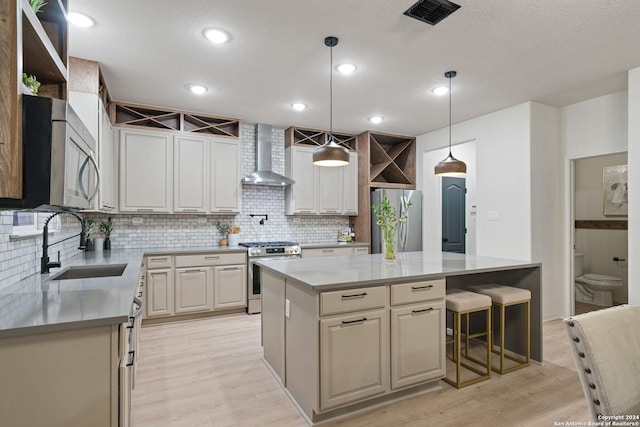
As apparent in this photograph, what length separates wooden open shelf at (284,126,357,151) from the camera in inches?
208

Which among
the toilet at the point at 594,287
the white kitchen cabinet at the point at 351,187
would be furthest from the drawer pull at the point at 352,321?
the toilet at the point at 594,287

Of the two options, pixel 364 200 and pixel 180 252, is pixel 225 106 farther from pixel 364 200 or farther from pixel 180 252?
pixel 364 200

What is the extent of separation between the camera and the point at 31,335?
4.21ft

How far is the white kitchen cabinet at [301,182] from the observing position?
522 centimetres

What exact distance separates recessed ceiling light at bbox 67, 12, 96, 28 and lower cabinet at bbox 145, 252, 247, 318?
2.50m

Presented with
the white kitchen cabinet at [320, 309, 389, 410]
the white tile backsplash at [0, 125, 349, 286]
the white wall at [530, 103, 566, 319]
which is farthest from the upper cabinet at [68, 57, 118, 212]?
the white wall at [530, 103, 566, 319]

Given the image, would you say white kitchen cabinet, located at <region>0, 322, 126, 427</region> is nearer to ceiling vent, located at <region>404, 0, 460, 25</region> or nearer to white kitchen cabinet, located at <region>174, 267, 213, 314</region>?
ceiling vent, located at <region>404, 0, 460, 25</region>

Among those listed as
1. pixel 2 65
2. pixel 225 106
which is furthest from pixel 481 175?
pixel 2 65

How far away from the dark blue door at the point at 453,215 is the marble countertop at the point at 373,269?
255 cm

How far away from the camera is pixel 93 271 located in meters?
2.88

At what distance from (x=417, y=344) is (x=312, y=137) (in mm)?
3809

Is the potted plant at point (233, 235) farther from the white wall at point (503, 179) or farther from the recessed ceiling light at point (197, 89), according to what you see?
the white wall at point (503, 179)

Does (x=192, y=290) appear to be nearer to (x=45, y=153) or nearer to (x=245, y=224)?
(x=245, y=224)

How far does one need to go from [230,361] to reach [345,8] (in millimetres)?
3006
